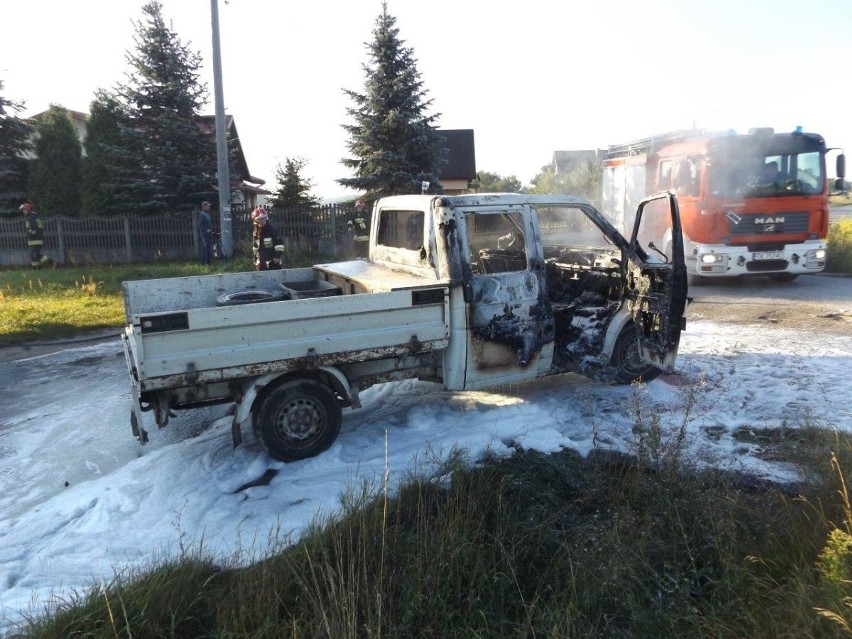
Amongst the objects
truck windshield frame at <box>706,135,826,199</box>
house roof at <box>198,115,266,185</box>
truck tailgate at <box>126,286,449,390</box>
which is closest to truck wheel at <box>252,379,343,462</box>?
truck tailgate at <box>126,286,449,390</box>

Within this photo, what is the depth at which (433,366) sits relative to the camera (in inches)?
207

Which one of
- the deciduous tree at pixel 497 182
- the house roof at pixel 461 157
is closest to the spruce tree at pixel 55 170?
the house roof at pixel 461 157

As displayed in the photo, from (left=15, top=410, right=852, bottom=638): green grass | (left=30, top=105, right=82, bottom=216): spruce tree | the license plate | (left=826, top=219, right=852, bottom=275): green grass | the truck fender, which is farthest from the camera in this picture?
(left=30, top=105, right=82, bottom=216): spruce tree

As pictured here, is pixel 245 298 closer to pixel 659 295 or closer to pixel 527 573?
pixel 527 573

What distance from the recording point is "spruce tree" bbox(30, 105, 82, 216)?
69.9ft

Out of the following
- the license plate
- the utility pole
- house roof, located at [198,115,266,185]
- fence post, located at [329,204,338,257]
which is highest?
house roof, located at [198,115,266,185]

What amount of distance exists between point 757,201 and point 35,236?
17.5 meters

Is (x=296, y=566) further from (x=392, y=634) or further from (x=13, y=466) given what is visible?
(x=13, y=466)

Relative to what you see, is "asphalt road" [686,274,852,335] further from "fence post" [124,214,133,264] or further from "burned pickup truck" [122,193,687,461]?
"fence post" [124,214,133,264]

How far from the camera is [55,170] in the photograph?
21344 millimetres

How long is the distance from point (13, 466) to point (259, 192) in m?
31.3

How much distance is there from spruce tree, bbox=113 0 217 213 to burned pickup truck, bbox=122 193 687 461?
15792 mm

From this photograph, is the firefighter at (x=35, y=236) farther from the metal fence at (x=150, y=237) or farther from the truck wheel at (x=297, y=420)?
the truck wheel at (x=297, y=420)

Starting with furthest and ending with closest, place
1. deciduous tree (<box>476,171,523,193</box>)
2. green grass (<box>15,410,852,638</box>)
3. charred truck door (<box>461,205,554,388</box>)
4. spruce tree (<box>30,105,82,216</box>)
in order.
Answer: deciduous tree (<box>476,171,523,193</box>) → spruce tree (<box>30,105,82,216</box>) → charred truck door (<box>461,205,554,388</box>) → green grass (<box>15,410,852,638</box>)
